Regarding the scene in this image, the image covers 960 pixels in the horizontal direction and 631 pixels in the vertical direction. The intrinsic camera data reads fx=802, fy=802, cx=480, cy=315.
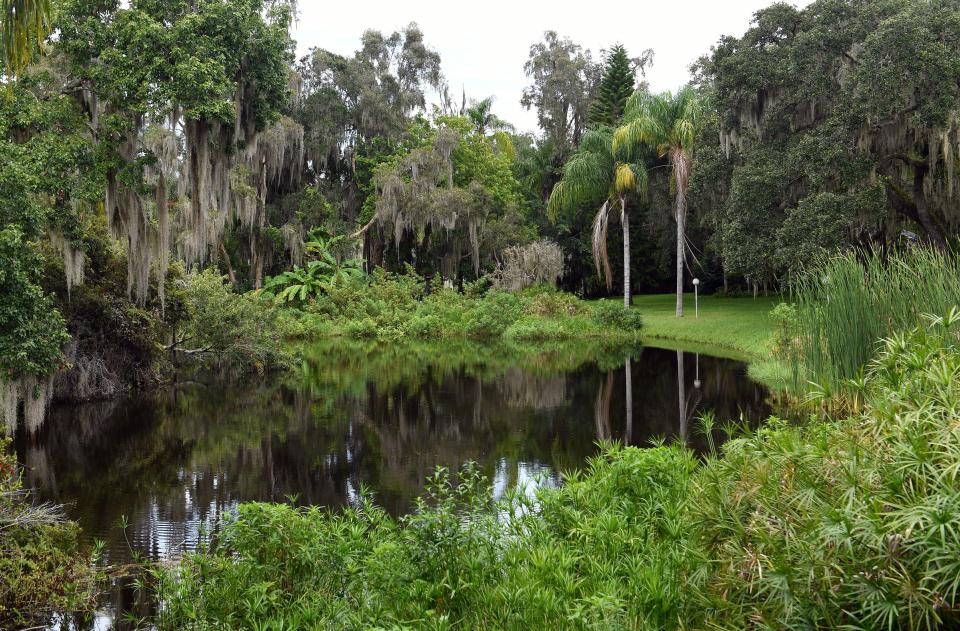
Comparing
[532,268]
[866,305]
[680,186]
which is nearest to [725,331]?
[680,186]

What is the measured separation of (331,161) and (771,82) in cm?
2108

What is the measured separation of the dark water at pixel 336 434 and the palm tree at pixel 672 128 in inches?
418

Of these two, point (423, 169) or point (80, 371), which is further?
point (423, 169)

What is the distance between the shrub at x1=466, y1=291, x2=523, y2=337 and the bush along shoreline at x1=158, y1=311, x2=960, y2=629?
910 inches

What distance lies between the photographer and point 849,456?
3.64 meters

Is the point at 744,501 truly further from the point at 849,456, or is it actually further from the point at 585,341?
the point at 585,341

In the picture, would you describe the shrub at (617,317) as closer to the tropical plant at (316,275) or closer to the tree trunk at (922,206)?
the tree trunk at (922,206)

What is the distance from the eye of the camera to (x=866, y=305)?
388 inches

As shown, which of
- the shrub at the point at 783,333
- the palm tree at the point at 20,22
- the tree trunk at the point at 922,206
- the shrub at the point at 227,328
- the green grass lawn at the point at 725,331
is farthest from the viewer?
the tree trunk at the point at 922,206

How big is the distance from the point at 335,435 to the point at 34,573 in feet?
22.6

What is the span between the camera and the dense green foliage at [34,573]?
18.6 feet

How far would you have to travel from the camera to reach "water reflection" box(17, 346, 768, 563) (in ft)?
29.4

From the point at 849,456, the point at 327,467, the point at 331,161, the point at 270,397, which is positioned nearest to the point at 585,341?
the point at 270,397

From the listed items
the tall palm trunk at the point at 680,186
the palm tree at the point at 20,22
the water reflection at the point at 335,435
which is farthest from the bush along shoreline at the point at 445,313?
the palm tree at the point at 20,22
